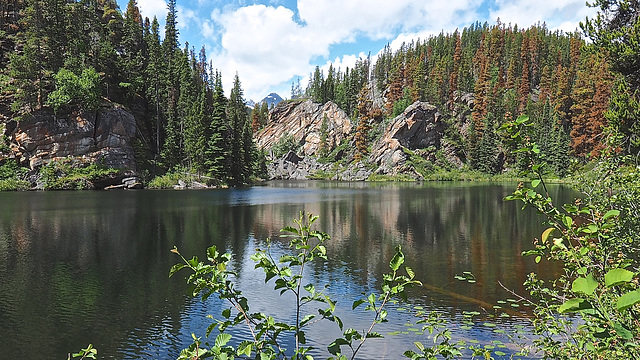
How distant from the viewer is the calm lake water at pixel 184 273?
1023 cm

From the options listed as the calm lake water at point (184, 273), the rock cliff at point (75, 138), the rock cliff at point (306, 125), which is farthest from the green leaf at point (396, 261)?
the rock cliff at point (306, 125)

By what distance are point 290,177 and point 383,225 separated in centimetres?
8880

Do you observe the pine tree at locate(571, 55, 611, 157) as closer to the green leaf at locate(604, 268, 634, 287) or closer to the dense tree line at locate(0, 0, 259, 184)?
the dense tree line at locate(0, 0, 259, 184)

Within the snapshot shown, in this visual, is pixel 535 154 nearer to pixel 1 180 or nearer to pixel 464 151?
pixel 1 180

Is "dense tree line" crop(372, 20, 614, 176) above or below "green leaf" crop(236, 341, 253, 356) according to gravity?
above

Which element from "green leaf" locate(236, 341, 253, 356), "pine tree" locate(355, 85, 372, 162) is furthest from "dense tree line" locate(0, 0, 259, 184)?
"green leaf" locate(236, 341, 253, 356)

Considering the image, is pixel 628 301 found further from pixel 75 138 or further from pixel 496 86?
pixel 496 86

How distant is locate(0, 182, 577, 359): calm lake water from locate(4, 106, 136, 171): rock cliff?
29058 millimetres

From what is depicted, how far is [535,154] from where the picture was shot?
2.92 m

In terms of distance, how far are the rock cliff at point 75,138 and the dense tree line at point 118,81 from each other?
193cm

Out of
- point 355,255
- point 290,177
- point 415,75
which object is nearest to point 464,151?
point 415,75

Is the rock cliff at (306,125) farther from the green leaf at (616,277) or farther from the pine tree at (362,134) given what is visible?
the green leaf at (616,277)

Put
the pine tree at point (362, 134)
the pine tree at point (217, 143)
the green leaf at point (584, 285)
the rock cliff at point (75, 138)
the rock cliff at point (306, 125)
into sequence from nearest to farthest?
the green leaf at point (584, 285) < the rock cliff at point (75, 138) < the pine tree at point (217, 143) < the pine tree at point (362, 134) < the rock cliff at point (306, 125)

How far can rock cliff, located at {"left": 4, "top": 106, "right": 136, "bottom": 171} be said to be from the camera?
56531 mm
